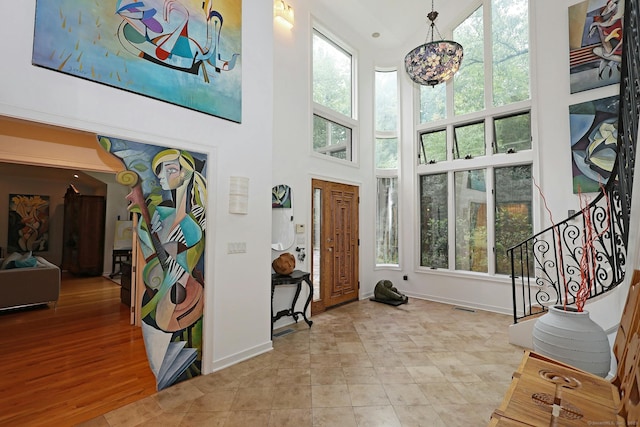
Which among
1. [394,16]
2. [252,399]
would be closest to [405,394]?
[252,399]

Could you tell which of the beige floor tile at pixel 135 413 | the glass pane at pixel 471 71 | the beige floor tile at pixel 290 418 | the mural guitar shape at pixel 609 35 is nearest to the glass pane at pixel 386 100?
the glass pane at pixel 471 71

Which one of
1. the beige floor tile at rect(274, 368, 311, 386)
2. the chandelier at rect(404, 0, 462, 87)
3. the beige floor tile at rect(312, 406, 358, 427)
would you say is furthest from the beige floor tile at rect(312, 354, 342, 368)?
the chandelier at rect(404, 0, 462, 87)

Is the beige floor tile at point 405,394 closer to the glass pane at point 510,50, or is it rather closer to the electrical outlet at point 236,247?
the electrical outlet at point 236,247

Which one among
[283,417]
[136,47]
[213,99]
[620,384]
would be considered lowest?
[283,417]

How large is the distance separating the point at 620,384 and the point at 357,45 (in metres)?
5.94

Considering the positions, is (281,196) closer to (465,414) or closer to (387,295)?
(387,295)

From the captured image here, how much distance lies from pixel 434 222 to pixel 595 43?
3.45m

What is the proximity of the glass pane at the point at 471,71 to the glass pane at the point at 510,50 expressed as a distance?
0.73 ft

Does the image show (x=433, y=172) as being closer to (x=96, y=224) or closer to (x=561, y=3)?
(x=561, y=3)

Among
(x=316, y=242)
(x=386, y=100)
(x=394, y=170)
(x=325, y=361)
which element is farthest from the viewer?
(x=386, y=100)

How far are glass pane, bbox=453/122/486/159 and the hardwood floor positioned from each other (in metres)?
5.68

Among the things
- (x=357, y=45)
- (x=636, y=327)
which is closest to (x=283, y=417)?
(x=636, y=327)

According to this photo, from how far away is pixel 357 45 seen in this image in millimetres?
5703

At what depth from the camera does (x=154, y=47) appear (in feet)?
8.29
